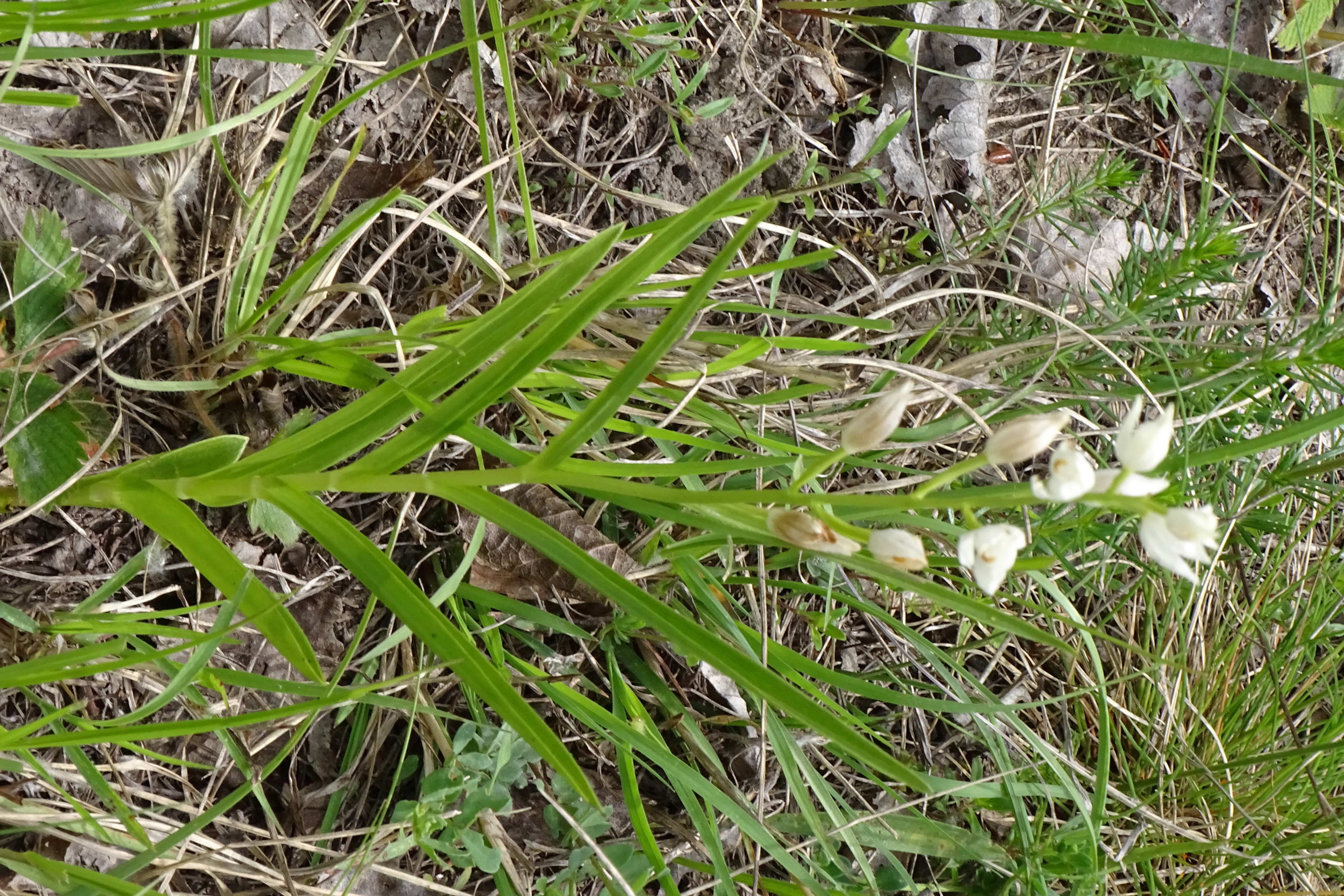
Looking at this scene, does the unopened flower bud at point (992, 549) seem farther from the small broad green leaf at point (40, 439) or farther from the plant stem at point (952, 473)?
the small broad green leaf at point (40, 439)

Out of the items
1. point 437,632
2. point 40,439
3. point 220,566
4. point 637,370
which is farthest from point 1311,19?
point 40,439

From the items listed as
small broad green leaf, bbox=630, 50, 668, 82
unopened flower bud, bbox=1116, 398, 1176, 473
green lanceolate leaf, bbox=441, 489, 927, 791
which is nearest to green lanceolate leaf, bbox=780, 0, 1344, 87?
small broad green leaf, bbox=630, 50, 668, 82

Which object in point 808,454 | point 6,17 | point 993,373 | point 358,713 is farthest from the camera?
point 993,373

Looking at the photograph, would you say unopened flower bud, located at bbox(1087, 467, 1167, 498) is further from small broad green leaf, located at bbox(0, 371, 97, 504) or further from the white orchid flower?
small broad green leaf, located at bbox(0, 371, 97, 504)

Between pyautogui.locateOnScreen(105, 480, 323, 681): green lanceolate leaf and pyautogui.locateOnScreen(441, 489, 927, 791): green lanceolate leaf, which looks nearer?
pyautogui.locateOnScreen(441, 489, 927, 791): green lanceolate leaf

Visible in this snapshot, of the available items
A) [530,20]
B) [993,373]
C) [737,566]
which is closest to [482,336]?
[530,20]

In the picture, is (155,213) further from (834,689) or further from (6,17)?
(834,689)
